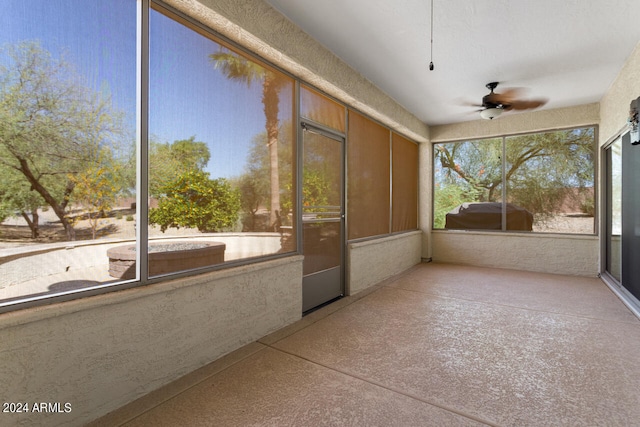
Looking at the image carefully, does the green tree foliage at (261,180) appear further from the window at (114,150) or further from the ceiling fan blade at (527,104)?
the ceiling fan blade at (527,104)

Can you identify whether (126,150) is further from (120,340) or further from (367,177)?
(367,177)

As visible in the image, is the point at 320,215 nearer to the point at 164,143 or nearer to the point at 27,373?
the point at 164,143

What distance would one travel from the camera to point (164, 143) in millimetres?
2150

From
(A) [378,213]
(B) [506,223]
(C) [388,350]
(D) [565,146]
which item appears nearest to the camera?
(C) [388,350]

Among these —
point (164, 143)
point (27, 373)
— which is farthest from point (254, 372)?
point (164, 143)

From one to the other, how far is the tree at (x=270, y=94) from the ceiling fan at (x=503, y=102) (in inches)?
124

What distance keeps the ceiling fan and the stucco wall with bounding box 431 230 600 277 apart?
232cm

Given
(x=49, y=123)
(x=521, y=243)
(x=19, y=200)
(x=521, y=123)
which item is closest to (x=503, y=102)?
(x=521, y=123)

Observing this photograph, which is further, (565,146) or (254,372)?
(565,146)

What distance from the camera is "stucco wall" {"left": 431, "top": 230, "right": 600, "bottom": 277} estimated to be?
534 cm

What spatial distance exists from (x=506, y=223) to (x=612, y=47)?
3.41 metres

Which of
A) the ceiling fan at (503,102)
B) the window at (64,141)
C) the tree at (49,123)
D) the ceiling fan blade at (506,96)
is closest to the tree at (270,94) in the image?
the window at (64,141)

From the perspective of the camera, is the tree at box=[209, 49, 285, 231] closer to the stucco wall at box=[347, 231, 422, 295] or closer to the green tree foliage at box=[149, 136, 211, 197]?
the green tree foliage at box=[149, 136, 211, 197]

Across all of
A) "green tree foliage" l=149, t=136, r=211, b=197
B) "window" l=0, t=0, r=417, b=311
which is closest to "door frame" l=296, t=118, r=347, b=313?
"window" l=0, t=0, r=417, b=311
